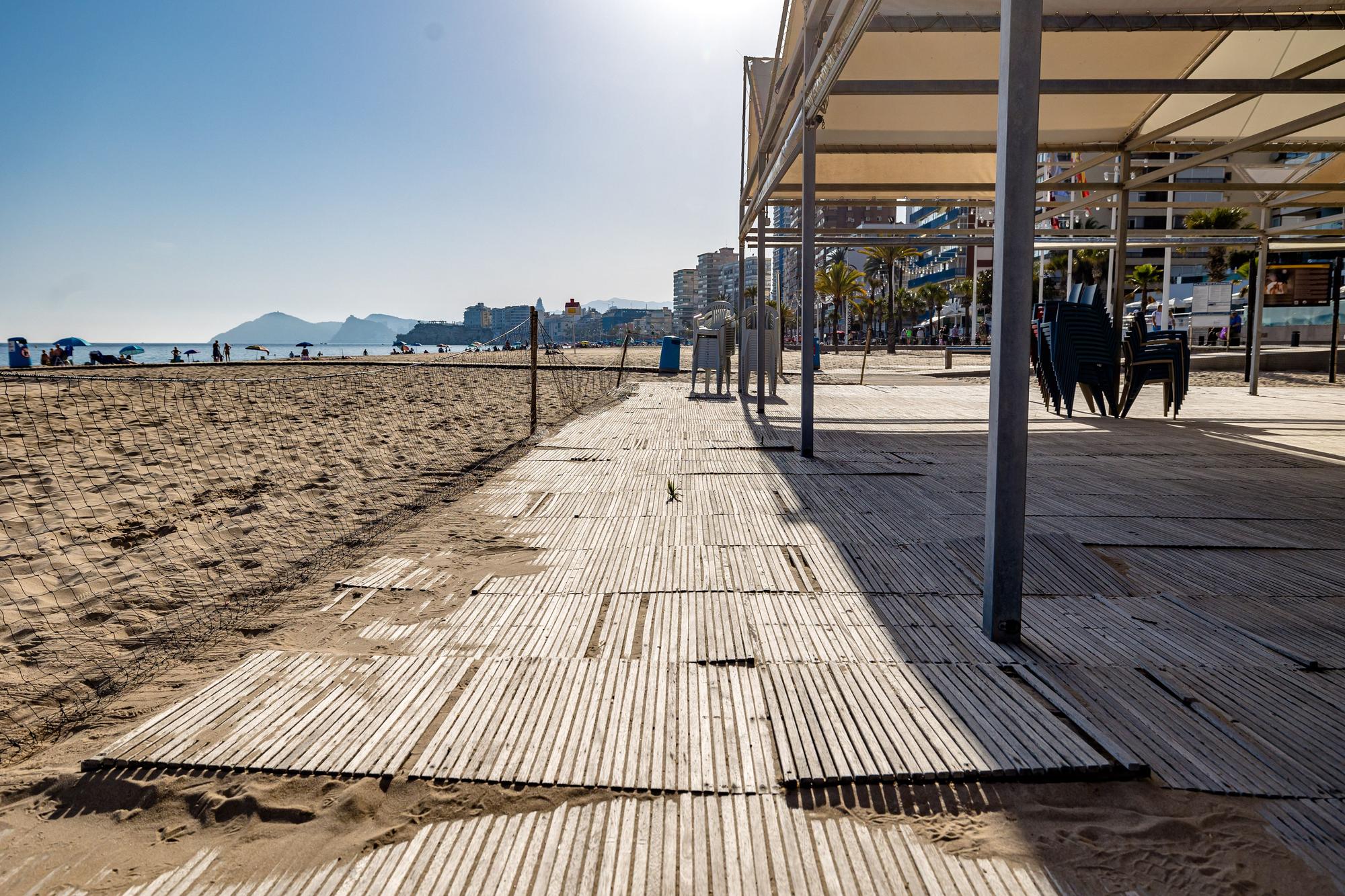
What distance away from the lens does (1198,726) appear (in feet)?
6.86

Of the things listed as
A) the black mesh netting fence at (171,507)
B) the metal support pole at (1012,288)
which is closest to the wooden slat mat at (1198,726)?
the metal support pole at (1012,288)

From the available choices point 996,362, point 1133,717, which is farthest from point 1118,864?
point 996,362

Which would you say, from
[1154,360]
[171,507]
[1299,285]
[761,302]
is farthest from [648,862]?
[1299,285]

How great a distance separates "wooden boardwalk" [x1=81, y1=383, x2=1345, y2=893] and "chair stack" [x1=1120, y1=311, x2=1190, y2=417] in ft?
15.6

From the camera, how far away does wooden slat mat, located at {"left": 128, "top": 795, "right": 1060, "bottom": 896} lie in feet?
5.00

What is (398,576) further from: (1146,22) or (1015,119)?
(1146,22)

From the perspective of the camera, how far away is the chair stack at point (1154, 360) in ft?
29.7

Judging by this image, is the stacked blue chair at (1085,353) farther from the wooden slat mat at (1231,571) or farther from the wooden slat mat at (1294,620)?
the wooden slat mat at (1294,620)

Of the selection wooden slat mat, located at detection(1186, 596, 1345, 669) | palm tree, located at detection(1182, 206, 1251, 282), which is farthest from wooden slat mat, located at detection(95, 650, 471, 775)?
palm tree, located at detection(1182, 206, 1251, 282)

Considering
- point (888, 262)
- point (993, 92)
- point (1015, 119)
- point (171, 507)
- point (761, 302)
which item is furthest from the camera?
point (888, 262)

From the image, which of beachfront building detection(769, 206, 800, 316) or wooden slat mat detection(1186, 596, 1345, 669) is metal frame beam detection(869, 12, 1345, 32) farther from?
wooden slat mat detection(1186, 596, 1345, 669)

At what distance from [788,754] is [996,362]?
138 cm

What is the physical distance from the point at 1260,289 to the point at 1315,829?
42.4ft

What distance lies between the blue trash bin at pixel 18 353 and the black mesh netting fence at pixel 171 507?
22.6m
